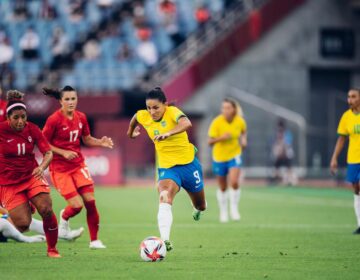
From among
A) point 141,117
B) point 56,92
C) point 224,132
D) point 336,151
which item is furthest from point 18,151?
point 224,132

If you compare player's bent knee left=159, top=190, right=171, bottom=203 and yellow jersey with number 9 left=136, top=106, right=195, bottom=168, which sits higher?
yellow jersey with number 9 left=136, top=106, right=195, bottom=168

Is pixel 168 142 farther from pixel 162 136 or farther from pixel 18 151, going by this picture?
pixel 18 151

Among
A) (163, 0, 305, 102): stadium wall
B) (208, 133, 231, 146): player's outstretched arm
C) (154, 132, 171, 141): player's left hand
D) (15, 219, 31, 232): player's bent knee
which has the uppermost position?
(163, 0, 305, 102): stadium wall

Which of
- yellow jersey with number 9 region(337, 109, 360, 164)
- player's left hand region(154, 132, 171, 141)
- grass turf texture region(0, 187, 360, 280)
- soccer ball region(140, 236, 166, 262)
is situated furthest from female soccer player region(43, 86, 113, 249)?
yellow jersey with number 9 region(337, 109, 360, 164)

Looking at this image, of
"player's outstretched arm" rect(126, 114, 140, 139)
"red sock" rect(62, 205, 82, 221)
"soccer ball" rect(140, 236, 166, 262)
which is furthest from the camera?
"red sock" rect(62, 205, 82, 221)

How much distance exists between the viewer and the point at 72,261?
11.5 m

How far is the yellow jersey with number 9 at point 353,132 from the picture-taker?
16.1 meters

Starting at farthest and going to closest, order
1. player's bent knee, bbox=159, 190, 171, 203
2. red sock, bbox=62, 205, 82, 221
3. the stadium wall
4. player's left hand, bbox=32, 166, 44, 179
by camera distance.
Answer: the stadium wall → red sock, bbox=62, 205, 82, 221 → player's bent knee, bbox=159, 190, 171, 203 → player's left hand, bbox=32, 166, 44, 179

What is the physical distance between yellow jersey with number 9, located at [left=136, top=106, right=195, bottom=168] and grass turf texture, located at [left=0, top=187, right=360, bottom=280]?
4.25ft

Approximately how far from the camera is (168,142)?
1292 cm

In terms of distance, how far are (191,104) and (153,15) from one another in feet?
15.5

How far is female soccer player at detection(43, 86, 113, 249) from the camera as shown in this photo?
13.4 m

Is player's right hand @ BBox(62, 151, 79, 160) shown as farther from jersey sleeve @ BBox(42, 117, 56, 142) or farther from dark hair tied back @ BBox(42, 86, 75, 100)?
dark hair tied back @ BBox(42, 86, 75, 100)

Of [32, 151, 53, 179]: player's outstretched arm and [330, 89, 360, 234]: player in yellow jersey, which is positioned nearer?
[32, 151, 53, 179]: player's outstretched arm
